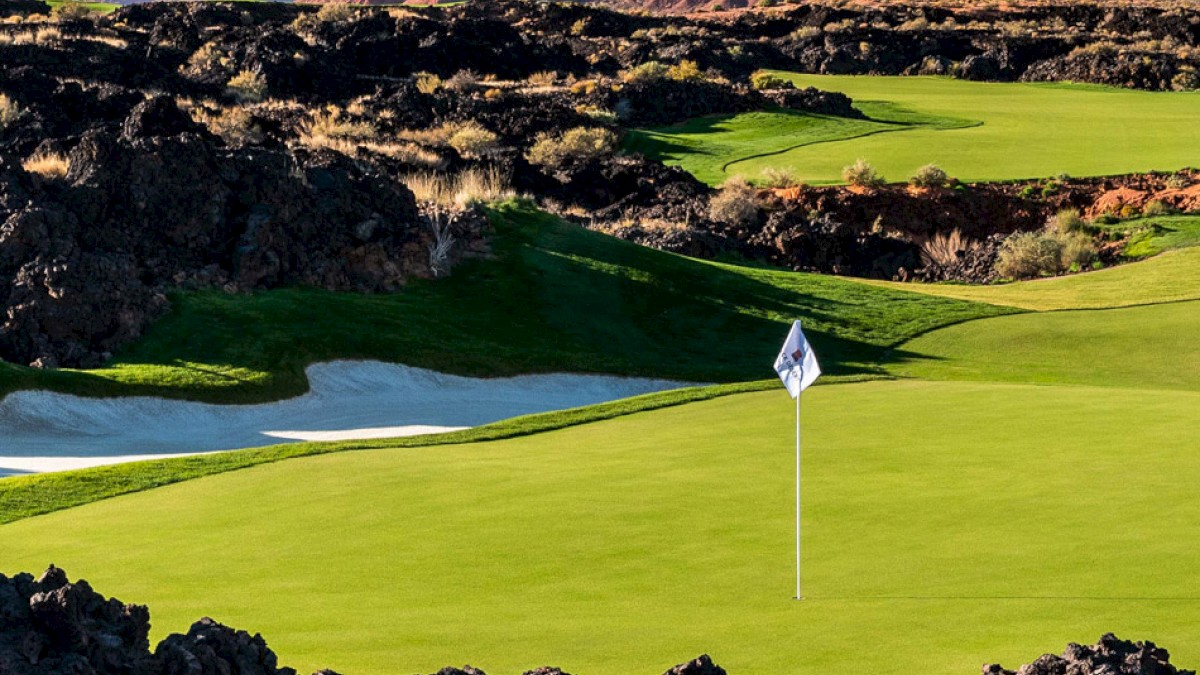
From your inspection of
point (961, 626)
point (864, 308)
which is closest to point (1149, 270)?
point (864, 308)

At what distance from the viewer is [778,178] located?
48.2 m

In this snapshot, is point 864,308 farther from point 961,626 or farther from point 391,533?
point 961,626

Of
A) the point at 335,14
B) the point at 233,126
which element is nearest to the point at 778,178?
the point at 233,126

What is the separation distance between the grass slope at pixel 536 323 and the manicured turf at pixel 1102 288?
6.00 ft

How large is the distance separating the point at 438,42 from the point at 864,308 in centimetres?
3935

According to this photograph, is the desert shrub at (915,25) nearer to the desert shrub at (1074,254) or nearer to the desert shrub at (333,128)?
the desert shrub at (333,128)

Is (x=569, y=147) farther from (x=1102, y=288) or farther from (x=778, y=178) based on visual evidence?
(x=1102, y=288)

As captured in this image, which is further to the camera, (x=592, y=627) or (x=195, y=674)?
(x=592, y=627)

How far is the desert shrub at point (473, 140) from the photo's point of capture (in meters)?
46.9

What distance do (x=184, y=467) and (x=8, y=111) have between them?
23.3 meters

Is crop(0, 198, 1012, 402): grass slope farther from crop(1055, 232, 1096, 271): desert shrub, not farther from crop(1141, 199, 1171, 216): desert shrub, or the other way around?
crop(1141, 199, 1171, 216): desert shrub

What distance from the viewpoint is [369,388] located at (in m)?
25.4

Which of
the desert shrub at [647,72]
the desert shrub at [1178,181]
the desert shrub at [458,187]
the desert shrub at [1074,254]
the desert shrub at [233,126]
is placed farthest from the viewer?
the desert shrub at [647,72]

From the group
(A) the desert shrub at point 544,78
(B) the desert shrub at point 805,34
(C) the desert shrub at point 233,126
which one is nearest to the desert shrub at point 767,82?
(A) the desert shrub at point 544,78
